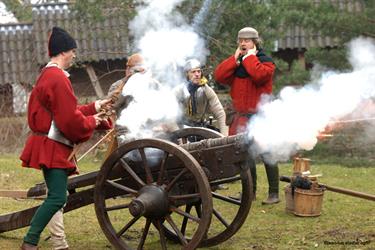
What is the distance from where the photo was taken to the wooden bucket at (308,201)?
6402 mm

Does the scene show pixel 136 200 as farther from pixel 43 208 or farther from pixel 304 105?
pixel 304 105

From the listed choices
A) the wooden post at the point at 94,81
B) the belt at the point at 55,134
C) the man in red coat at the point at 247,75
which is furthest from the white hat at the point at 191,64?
the wooden post at the point at 94,81

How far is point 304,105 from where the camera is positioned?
18.0 ft

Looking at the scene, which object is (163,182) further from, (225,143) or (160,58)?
(160,58)

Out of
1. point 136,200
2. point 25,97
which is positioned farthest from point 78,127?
point 25,97

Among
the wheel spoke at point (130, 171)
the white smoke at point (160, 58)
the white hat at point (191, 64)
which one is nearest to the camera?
the wheel spoke at point (130, 171)

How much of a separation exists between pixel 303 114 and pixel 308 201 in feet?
4.50

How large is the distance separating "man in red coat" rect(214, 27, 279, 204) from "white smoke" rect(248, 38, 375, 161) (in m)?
0.70

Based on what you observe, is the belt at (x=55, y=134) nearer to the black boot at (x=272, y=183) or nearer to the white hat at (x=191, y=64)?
the white hat at (x=191, y=64)

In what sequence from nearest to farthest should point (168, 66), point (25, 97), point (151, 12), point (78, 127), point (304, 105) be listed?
point (78, 127), point (304, 105), point (168, 66), point (151, 12), point (25, 97)

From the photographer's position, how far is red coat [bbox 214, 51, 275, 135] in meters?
6.57

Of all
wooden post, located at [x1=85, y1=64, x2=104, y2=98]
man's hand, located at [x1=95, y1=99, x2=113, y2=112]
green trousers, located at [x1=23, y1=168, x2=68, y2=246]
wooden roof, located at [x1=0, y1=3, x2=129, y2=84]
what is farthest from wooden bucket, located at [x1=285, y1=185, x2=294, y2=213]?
wooden post, located at [x1=85, y1=64, x2=104, y2=98]

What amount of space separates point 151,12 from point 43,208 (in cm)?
365

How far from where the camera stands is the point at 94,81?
13.0 meters
